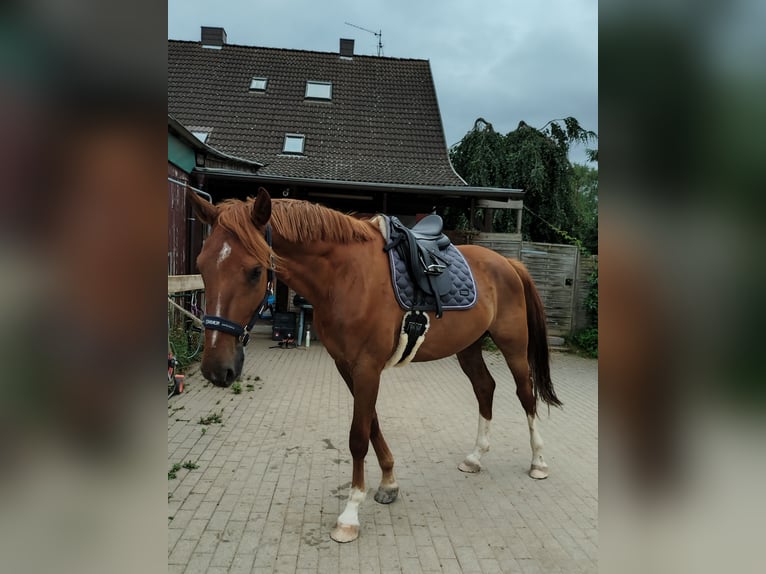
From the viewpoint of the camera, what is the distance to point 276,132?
11484mm

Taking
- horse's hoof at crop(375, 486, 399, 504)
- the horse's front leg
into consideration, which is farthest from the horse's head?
horse's hoof at crop(375, 486, 399, 504)

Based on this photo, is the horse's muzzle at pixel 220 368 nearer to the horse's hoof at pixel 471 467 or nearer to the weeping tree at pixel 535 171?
the horse's hoof at pixel 471 467

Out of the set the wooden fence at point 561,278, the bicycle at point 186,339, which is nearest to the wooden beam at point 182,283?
the bicycle at point 186,339

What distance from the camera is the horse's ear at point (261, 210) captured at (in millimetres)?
2035

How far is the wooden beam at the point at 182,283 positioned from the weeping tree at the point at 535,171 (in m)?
8.29

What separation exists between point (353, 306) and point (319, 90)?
1204 centimetres

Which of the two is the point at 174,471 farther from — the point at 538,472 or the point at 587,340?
the point at 587,340

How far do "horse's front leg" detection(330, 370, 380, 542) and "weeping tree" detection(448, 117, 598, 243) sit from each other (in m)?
10.3

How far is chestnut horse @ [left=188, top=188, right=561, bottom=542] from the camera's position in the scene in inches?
78.9
